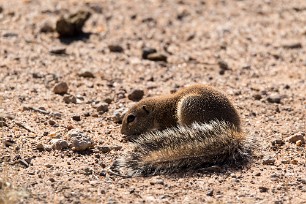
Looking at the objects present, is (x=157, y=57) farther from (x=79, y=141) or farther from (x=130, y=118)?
(x=79, y=141)

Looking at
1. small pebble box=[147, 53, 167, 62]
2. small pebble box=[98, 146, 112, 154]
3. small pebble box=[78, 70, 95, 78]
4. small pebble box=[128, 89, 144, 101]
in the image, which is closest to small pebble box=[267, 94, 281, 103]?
small pebble box=[128, 89, 144, 101]

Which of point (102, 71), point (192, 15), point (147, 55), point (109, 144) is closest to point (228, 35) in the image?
point (192, 15)

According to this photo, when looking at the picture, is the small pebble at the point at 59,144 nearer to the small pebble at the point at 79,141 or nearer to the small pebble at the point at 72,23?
the small pebble at the point at 79,141

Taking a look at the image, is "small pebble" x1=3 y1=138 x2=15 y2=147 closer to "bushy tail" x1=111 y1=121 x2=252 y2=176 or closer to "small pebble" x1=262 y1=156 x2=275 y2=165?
"bushy tail" x1=111 y1=121 x2=252 y2=176

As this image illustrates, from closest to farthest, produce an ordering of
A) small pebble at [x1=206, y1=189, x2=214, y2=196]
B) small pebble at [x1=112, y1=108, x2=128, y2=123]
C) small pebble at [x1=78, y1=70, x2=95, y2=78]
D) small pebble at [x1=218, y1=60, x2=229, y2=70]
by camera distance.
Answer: small pebble at [x1=206, y1=189, x2=214, y2=196], small pebble at [x1=112, y1=108, x2=128, y2=123], small pebble at [x1=78, y1=70, x2=95, y2=78], small pebble at [x1=218, y1=60, x2=229, y2=70]

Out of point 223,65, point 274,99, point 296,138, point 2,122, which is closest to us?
point 2,122

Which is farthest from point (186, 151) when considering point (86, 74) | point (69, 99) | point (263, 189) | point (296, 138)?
point (86, 74)
